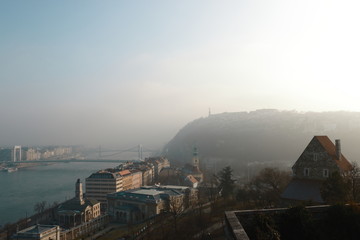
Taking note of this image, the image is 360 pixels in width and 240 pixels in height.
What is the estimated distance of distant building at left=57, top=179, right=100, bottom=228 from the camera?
23797 millimetres

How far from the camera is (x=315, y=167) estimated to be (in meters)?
11.3

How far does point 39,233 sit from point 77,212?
5.54 meters

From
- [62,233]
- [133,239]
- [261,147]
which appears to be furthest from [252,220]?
[261,147]

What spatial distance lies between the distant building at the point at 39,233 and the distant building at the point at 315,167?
1408cm

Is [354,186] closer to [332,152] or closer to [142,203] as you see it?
[332,152]

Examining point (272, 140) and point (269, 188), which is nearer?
point (269, 188)

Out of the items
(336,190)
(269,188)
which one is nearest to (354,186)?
(336,190)

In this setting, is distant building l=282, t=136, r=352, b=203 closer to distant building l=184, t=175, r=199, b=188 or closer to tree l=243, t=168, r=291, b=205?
tree l=243, t=168, r=291, b=205

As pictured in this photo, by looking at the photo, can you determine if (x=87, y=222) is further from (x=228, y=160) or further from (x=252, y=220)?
(x=228, y=160)

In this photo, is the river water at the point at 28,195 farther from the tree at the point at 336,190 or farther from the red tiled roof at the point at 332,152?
the tree at the point at 336,190

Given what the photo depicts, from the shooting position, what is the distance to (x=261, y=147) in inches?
2002

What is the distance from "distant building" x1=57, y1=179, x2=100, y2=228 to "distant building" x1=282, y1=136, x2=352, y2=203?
16.9 m

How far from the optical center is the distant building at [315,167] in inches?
424

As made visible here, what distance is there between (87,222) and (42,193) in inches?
653
